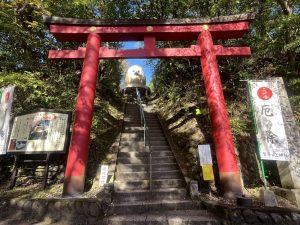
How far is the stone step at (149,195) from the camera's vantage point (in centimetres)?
605

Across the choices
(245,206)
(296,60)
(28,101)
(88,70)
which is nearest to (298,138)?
(245,206)

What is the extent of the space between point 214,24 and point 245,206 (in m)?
6.04

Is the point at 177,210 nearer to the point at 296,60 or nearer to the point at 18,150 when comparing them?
the point at 18,150

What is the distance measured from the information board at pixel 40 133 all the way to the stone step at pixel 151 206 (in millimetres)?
2624

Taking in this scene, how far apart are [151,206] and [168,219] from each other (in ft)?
2.77

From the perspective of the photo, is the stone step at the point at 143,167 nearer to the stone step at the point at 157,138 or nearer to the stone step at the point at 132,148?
the stone step at the point at 132,148

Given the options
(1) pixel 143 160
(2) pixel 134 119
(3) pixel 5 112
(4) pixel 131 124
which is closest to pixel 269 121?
(1) pixel 143 160

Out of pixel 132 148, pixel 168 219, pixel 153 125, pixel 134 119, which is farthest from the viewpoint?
pixel 134 119

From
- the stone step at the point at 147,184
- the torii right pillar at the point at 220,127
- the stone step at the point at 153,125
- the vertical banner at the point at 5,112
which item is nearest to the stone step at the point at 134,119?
the stone step at the point at 153,125

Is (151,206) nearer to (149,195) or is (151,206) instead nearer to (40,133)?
(149,195)

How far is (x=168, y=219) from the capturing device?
4.83 metres

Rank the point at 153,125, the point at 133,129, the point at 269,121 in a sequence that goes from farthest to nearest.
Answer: the point at 153,125 < the point at 133,129 < the point at 269,121

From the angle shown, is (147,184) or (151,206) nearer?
(151,206)

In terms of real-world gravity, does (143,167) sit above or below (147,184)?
above
